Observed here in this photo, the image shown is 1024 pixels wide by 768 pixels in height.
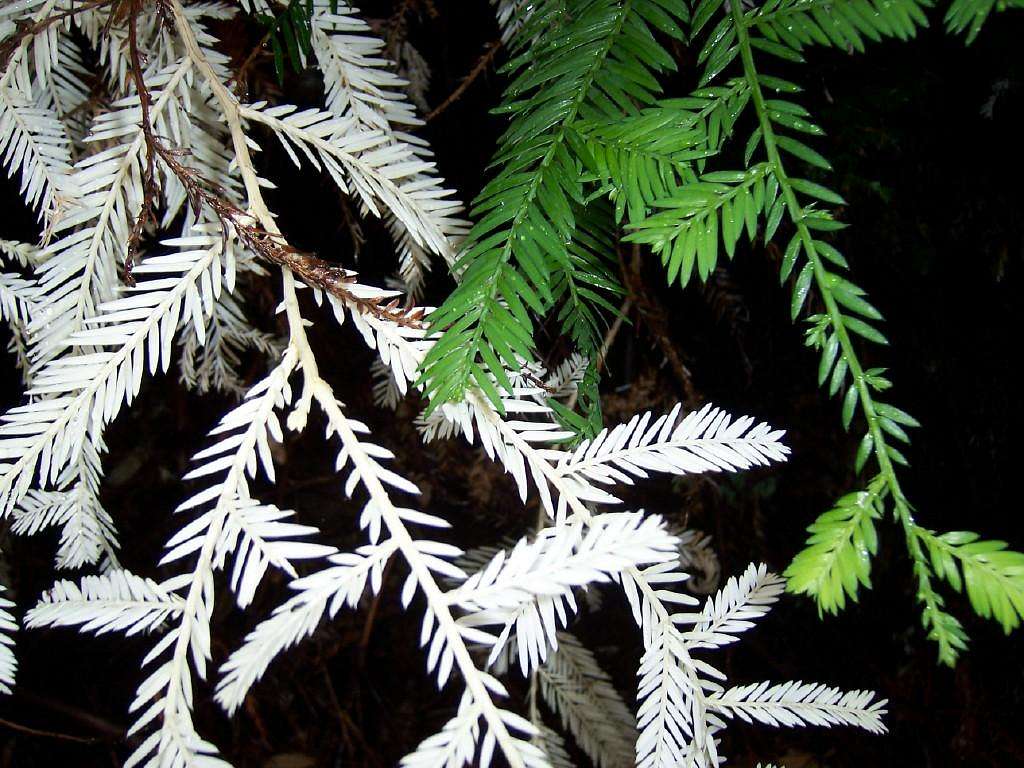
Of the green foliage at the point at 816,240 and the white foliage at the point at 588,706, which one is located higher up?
the green foliage at the point at 816,240

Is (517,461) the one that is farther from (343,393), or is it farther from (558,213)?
(343,393)

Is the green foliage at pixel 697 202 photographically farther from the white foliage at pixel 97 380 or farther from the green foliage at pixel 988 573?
the white foliage at pixel 97 380

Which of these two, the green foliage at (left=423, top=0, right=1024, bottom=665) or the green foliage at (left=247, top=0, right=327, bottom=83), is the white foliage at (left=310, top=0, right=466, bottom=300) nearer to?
the green foliage at (left=247, top=0, right=327, bottom=83)

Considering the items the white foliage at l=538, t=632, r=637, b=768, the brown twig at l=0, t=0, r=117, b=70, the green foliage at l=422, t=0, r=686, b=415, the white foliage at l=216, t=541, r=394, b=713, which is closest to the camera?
the white foliage at l=216, t=541, r=394, b=713

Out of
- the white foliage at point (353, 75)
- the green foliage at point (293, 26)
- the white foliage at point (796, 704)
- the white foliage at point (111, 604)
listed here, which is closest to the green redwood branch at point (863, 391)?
the white foliage at point (796, 704)

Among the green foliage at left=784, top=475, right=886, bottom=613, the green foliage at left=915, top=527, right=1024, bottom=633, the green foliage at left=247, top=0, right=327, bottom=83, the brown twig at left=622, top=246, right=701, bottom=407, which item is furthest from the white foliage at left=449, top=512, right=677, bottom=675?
the brown twig at left=622, top=246, right=701, bottom=407

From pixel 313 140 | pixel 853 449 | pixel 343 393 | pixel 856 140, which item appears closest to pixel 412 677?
pixel 343 393
